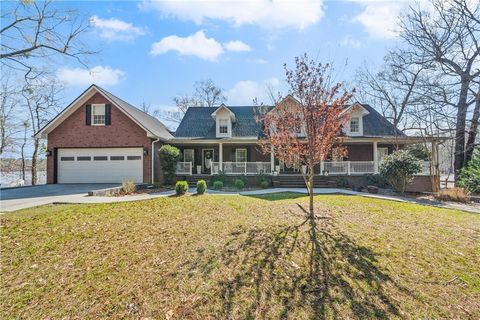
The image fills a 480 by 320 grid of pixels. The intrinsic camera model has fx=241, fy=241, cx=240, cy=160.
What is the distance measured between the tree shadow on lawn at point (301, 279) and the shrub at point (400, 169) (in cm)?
940

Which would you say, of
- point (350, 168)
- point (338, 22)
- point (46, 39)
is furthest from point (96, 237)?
point (350, 168)

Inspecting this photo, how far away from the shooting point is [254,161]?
19188mm

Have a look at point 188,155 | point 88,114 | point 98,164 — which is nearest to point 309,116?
point 188,155

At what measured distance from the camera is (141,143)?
1638 cm

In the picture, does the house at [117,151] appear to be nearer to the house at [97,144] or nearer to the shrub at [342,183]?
the house at [97,144]

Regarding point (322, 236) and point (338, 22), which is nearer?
point (322, 236)

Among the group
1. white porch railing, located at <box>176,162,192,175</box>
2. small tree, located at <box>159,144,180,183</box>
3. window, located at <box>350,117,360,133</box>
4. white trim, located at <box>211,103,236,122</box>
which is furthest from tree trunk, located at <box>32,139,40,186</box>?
window, located at <box>350,117,360,133</box>

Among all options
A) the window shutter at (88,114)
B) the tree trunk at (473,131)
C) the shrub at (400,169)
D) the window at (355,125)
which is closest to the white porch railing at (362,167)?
the window at (355,125)

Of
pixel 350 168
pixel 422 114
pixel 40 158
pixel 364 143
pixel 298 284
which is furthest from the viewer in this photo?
pixel 40 158

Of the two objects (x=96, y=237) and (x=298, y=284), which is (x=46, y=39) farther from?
(x=298, y=284)

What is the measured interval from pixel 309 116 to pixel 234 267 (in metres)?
4.22

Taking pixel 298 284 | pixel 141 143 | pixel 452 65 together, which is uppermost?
pixel 452 65

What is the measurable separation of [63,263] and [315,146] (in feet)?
20.1

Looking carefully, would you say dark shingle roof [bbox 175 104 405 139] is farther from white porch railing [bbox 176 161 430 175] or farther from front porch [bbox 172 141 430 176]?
white porch railing [bbox 176 161 430 175]
